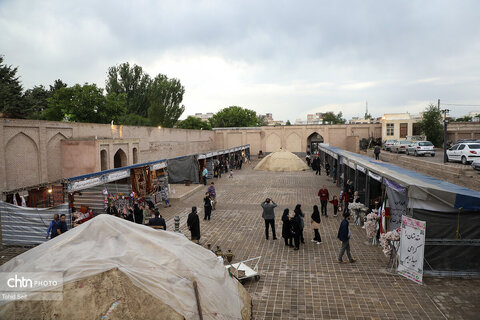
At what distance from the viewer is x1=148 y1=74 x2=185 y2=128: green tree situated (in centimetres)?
4866

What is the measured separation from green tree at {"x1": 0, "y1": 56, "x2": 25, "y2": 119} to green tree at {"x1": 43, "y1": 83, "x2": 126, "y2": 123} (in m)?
2.47

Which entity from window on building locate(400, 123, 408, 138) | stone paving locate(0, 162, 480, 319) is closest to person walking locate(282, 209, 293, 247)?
stone paving locate(0, 162, 480, 319)

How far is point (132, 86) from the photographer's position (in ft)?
167

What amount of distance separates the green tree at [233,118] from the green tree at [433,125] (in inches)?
1555

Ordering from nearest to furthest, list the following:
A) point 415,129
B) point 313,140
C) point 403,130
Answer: point 415,129
point 403,130
point 313,140

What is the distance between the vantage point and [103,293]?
4215 millimetres

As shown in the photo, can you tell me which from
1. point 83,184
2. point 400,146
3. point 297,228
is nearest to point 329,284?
point 297,228

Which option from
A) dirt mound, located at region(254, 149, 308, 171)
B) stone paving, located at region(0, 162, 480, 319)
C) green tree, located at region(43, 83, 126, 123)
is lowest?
stone paving, located at region(0, 162, 480, 319)

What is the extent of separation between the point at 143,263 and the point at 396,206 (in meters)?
6.77

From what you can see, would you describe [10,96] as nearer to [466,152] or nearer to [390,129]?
[466,152]

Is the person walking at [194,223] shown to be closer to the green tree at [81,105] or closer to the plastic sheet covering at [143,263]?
the plastic sheet covering at [143,263]

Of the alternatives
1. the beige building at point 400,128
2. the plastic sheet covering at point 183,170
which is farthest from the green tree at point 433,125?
the plastic sheet covering at point 183,170

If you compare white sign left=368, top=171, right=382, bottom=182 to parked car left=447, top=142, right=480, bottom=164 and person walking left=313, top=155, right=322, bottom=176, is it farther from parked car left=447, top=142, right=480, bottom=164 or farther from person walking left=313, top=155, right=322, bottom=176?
person walking left=313, top=155, right=322, bottom=176

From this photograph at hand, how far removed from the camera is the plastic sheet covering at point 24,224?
31.6 ft
